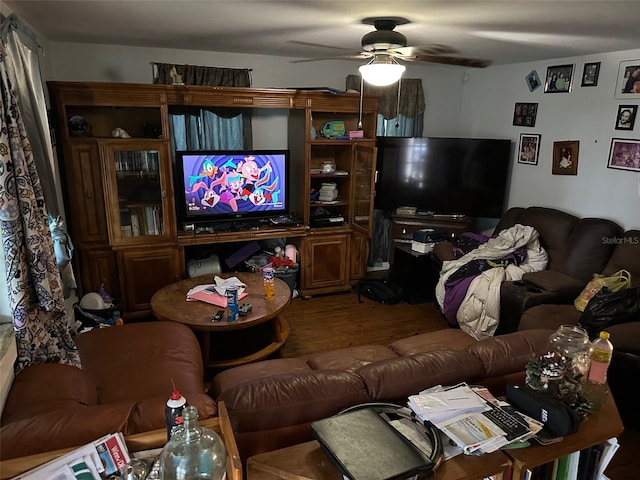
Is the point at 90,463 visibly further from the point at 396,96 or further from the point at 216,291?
the point at 396,96

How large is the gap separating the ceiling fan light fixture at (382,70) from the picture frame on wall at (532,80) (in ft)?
7.08

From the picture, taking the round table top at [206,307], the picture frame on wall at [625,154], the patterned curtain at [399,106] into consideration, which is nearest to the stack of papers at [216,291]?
the round table top at [206,307]

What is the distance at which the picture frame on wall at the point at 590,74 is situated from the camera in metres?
3.50

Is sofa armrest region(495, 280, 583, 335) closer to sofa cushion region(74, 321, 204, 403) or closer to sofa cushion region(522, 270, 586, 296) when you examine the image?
sofa cushion region(522, 270, 586, 296)

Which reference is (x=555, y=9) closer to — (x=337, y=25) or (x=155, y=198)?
(x=337, y=25)

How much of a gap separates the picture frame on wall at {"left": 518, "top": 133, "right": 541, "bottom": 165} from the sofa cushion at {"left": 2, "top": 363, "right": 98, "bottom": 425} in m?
3.94

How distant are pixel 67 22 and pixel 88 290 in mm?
1931

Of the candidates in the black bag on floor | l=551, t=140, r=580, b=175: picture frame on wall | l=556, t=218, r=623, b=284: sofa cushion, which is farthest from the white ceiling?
the black bag on floor

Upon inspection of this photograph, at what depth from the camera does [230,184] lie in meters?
3.85

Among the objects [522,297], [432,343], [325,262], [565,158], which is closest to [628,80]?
[565,158]

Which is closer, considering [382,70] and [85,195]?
[382,70]

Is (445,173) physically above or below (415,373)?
above

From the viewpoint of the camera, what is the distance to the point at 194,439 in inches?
45.8

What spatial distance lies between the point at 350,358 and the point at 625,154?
2679mm
